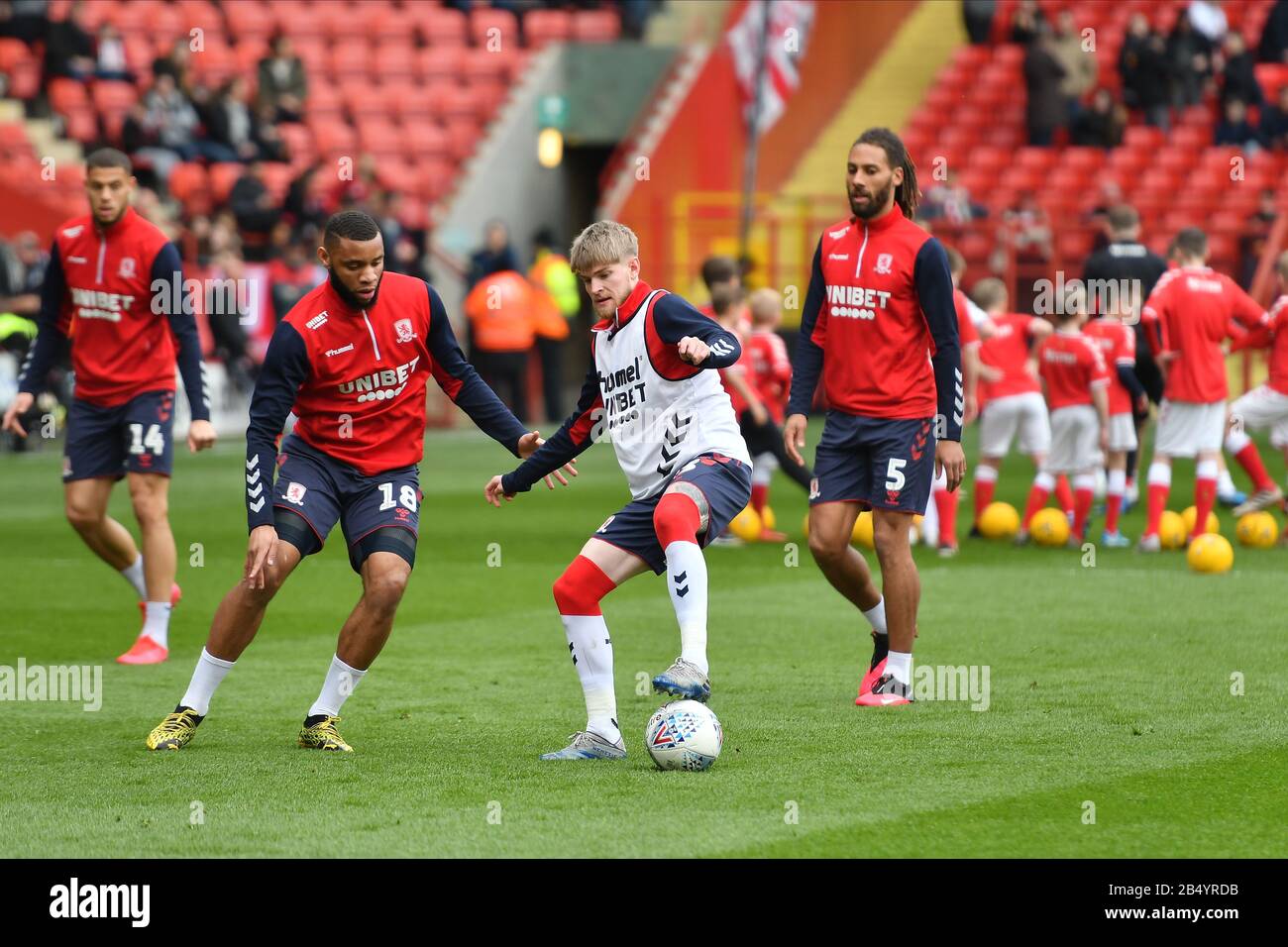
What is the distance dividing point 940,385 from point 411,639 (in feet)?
12.0

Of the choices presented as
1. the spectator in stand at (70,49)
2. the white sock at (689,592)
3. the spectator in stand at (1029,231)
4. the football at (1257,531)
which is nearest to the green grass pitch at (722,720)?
the white sock at (689,592)

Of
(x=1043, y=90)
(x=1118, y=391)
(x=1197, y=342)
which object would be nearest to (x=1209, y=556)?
(x=1197, y=342)

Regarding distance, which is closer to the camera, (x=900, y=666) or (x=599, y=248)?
(x=599, y=248)

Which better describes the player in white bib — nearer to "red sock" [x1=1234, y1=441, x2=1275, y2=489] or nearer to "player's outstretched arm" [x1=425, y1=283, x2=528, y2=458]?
"player's outstretched arm" [x1=425, y1=283, x2=528, y2=458]

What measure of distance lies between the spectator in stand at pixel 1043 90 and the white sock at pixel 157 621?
21.5 m

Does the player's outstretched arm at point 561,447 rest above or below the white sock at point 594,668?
above

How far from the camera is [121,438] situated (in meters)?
10.3

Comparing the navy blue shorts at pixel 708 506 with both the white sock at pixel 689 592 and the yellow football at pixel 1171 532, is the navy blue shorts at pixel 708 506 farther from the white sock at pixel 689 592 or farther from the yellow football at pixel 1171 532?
the yellow football at pixel 1171 532

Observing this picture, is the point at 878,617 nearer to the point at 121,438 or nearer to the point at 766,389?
the point at 121,438

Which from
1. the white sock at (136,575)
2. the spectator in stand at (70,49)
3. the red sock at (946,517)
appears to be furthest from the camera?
the spectator in stand at (70,49)

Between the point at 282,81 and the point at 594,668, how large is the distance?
2349 centimetres

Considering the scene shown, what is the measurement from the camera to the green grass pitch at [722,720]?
6.22 metres

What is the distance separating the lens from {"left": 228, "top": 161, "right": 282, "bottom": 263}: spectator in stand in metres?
26.6

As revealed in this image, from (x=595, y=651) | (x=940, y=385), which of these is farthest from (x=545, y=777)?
(x=940, y=385)
